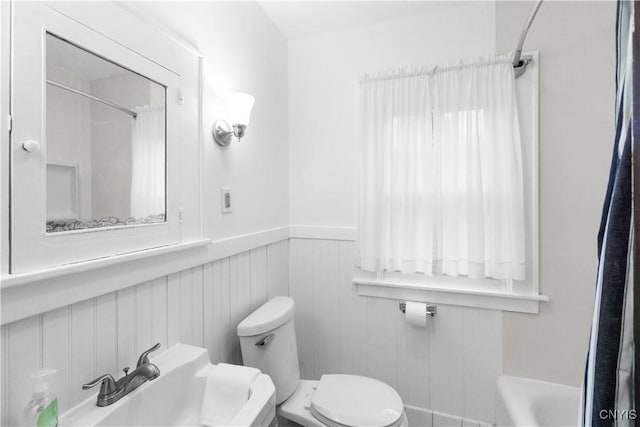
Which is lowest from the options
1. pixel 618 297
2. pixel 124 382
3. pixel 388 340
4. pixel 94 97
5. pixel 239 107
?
pixel 388 340

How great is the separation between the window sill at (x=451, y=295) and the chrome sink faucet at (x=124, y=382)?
124 centimetres

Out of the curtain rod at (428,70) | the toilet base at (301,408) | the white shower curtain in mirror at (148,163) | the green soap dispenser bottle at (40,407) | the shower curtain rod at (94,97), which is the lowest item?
the toilet base at (301,408)

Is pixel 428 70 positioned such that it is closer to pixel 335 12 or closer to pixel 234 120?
pixel 335 12

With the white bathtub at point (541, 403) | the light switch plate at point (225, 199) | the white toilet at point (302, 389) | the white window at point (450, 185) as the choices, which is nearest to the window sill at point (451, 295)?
the white window at point (450, 185)

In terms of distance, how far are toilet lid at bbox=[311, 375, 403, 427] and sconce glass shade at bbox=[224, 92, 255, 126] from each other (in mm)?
1348

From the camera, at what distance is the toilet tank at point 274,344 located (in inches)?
55.2

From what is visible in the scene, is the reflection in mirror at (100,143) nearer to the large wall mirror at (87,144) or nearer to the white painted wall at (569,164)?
the large wall mirror at (87,144)

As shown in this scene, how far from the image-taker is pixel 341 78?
6.45ft

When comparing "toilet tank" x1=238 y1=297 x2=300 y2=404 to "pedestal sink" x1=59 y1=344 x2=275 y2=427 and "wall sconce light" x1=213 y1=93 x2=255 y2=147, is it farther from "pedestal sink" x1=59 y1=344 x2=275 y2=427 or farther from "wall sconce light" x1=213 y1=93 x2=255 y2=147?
"wall sconce light" x1=213 y1=93 x2=255 y2=147

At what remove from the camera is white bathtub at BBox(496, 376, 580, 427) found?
4.88 feet

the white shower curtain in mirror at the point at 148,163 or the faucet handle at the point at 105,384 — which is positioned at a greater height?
the white shower curtain in mirror at the point at 148,163

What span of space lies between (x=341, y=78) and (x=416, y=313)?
1.50 m

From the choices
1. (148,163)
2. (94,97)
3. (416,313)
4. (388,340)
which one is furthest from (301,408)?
(94,97)

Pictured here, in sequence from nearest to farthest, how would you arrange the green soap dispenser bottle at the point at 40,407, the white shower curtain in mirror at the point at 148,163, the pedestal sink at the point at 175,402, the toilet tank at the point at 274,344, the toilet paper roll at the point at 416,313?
the green soap dispenser bottle at the point at 40,407
the pedestal sink at the point at 175,402
the white shower curtain in mirror at the point at 148,163
the toilet tank at the point at 274,344
the toilet paper roll at the point at 416,313
